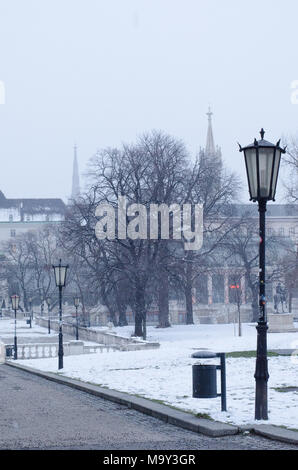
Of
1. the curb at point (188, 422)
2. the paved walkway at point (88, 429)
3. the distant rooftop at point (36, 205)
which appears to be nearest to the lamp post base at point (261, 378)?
the curb at point (188, 422)

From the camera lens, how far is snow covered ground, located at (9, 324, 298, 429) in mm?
13691

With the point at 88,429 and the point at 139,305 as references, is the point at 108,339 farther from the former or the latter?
the point at 88,429

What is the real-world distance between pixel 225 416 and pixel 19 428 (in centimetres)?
328

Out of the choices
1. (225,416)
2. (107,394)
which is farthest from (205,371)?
(107,394)

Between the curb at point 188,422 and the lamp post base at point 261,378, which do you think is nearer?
the curb at point 188,422

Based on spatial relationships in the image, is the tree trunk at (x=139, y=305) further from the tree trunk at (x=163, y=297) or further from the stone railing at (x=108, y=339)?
the stone railing at (x=108, y=339)

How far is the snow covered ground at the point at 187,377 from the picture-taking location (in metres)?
13.7

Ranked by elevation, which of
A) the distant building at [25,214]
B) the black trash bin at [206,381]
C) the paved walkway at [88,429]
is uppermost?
the distant building at [25,214]

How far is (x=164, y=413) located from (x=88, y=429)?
1.62 metres

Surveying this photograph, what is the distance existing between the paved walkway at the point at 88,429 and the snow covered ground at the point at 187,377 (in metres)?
0.96

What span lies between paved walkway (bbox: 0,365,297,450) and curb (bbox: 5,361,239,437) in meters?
0.12

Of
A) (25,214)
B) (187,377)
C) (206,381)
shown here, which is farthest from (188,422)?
(25,214)

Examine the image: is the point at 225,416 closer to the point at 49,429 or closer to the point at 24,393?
the point at 49,429

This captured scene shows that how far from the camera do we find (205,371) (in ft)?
44.3
